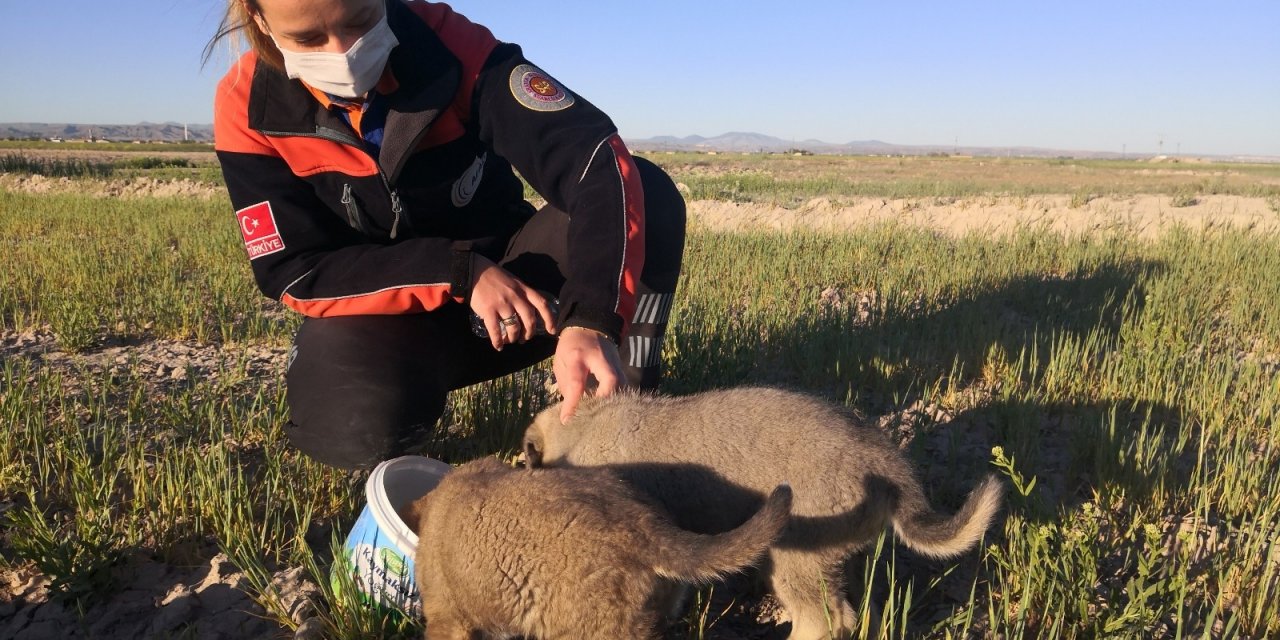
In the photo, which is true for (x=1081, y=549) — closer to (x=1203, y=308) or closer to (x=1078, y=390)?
(x=1078, y=390)

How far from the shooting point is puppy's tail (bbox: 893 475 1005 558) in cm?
203

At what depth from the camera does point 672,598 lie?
6.18ft

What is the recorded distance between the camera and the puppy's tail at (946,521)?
203cm

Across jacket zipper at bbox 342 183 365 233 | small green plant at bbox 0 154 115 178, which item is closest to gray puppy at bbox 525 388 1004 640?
jacket zipper at bbox 342 183 365 233

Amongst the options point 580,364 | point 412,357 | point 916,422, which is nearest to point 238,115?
point 412,357

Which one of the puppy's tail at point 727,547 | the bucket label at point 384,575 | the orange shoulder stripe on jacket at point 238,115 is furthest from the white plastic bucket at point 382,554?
the orange shoulder stripe on jacket at point 238,115

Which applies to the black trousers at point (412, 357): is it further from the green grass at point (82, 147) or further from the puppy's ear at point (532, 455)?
the green grass at point (82, 147)

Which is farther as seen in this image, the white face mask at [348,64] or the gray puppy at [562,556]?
the white face mask at [348,64]

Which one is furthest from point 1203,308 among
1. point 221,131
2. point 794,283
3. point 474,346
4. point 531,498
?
point 221,131

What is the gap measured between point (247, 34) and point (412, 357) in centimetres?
130

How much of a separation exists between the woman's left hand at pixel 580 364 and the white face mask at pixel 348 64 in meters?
1.19

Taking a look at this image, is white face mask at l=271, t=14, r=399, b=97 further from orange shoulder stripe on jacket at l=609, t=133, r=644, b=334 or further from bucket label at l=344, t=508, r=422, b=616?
bucket label at l=344, t=508, r=422, b=616

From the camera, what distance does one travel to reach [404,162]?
2.87 meters

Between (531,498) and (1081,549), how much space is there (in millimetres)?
1478
